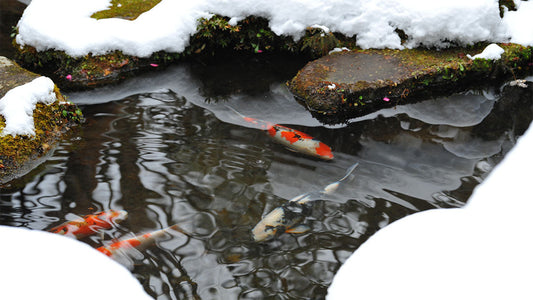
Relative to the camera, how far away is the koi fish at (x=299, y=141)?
5.33 metres

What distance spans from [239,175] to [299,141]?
100 centimetres

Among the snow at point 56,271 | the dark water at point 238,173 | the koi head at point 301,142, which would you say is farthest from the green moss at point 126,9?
the snow at point 56,271

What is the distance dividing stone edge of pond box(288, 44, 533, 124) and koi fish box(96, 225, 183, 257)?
10.3ft

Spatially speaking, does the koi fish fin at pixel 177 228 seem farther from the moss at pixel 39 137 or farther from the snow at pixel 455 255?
the moss at pixel 39 137

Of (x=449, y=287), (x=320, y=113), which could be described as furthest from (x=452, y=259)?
(x=320, y=113)

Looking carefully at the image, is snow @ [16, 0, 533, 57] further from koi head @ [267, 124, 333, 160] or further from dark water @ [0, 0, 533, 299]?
koi head @ [267, 124, 333, 160]

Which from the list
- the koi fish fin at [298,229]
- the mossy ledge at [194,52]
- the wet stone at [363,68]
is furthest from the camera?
the mossy ledge at [194,52]

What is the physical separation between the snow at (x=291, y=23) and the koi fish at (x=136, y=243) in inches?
149

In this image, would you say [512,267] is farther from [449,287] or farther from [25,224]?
[25,224]

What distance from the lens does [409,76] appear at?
6215 mm

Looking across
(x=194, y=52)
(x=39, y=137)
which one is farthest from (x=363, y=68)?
(x=39, y=137)

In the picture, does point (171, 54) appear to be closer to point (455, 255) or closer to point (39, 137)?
point (39, 137)

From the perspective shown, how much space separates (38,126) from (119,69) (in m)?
1.87

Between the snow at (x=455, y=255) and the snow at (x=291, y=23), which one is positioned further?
the snow at (x=291, y=23)
